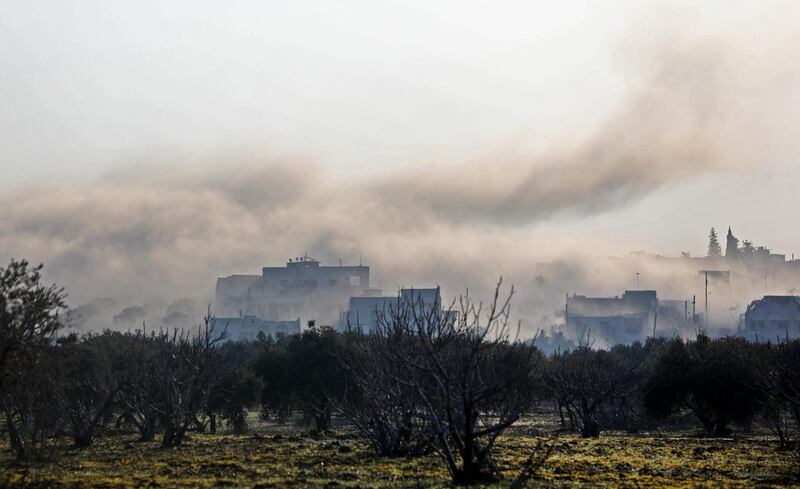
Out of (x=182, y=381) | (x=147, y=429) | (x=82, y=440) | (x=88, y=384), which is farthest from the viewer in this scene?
(x=182, y=381)

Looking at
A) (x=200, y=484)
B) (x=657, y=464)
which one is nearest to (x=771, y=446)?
(x=657, y=464)

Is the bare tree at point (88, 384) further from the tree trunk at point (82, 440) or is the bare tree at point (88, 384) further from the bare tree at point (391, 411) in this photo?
the bare tree at point (391, 411)

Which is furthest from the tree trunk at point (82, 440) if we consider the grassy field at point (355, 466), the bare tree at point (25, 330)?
the bare tree at point (25, 330)

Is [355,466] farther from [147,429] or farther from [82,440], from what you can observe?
[147,429]

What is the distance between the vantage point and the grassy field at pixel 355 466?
3173cm

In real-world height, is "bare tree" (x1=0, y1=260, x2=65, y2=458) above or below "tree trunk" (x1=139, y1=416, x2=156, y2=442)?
above

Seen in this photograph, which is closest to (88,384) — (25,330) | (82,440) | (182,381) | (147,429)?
(82,440)

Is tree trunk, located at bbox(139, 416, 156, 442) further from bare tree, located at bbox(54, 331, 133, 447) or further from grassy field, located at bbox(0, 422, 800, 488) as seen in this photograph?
bare tree, located at bbox(54, 331, 133, 447)

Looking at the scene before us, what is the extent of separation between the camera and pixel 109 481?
31.5 meters

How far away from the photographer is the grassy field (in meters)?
31.7

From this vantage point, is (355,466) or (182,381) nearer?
(355,466)

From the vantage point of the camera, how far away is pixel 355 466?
37.2 meters

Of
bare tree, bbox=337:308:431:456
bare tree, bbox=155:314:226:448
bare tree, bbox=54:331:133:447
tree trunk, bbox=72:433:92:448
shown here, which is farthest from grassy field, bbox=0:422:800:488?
bare tree, bbox=54:331:133:447

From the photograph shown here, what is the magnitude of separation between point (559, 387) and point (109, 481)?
140ft
